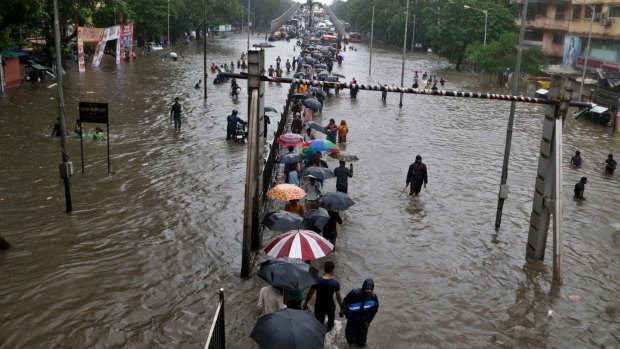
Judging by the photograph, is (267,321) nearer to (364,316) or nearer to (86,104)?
(364,316)

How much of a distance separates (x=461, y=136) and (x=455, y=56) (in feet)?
136

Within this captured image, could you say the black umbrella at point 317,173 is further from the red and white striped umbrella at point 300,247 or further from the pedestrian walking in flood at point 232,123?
the pedestrian walking in flood at point 232,123

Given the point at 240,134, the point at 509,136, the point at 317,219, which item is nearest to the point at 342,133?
the point at 240,134

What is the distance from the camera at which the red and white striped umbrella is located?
33.3 ft

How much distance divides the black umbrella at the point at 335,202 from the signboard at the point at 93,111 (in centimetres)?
771

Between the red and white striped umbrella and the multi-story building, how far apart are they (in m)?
33.2

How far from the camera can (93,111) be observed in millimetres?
17047

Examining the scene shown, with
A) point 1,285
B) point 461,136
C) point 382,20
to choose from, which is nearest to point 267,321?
point 1,285

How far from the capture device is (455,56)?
219 ft

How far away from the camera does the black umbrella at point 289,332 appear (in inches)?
272

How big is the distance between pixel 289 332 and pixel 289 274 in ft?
6.40

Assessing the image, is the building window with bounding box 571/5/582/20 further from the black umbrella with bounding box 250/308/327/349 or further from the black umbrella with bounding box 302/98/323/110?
the black umbrella with bounding box 250/308/327/349

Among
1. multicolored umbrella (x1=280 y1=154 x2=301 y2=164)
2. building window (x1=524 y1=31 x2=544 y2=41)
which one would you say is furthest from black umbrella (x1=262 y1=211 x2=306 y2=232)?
building window (x1=524 y1=31 x2=544 y2=41)

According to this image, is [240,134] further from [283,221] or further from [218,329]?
[218,329]
